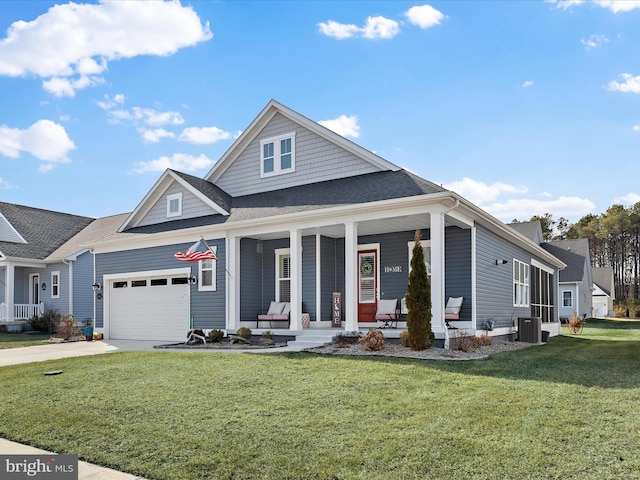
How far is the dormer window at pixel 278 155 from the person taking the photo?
17.1 meters

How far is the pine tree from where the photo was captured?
1171 cm

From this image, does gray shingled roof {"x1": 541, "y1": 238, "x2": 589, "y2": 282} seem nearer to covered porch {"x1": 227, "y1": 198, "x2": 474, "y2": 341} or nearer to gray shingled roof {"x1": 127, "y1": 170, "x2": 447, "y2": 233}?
covered porch {"x1": 227, "y1": 198, "x2": 474, "y2": 341}

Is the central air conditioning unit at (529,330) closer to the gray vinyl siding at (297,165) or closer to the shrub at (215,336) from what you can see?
the gray vinyl siding at (297,165)

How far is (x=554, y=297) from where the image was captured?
26.3 metres

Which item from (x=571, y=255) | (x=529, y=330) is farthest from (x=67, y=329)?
(x=571, y=255)

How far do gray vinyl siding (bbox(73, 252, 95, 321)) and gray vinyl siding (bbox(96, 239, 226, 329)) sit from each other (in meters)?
4.89

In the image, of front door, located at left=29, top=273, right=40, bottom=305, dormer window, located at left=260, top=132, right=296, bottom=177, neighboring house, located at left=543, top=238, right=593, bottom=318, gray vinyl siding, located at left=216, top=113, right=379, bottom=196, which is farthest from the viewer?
neighboring house, located at left=543, top=238, right=593, bottom=318

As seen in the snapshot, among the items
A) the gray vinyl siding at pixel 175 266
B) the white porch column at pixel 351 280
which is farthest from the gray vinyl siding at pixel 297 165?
the white porch column at pixel 351 280

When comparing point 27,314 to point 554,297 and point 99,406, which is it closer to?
point 99,406

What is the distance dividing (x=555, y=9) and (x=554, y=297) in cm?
1699

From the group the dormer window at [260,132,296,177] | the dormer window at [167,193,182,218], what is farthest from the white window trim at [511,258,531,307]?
the dormer window at [167,193,182,218]

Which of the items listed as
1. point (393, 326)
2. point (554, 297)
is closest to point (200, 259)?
point (393, 326)

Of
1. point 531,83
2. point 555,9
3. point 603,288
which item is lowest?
point 603,288

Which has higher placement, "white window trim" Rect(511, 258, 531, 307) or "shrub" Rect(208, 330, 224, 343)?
"white window trim" Rect(511, 258, 531, 307)
